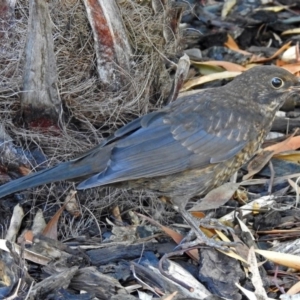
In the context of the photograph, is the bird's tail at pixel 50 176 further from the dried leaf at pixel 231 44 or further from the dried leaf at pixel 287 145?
the dried leaf at pixel 231 44

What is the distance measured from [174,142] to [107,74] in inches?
32.2

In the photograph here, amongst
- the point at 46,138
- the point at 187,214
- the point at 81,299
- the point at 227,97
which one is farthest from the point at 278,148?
the point at 81,299

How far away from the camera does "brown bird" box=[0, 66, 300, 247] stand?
4.54m

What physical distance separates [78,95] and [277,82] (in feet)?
4.08

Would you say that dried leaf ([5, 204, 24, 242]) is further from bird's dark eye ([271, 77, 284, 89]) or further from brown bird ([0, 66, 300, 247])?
bird's dark eye ([271, 77, 284, 89])

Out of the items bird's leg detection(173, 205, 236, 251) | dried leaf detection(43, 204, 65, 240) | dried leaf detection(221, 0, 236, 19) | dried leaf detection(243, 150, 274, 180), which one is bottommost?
dried leaf detection(243, 150, 274, 180)

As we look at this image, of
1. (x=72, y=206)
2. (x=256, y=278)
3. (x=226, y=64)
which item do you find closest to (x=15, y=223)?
(x=72, y=206)

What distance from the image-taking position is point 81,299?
414cm

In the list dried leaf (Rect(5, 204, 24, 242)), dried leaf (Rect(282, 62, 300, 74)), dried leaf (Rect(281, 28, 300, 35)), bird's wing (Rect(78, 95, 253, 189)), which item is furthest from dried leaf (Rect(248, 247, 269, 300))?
dried leaf (Rect(281, 28, 300, 35))

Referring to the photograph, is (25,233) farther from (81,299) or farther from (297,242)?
(297,242)

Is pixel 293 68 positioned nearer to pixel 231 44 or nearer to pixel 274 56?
pixel 274 56

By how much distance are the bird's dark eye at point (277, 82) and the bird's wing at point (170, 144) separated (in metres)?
0.40

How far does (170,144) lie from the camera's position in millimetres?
4699

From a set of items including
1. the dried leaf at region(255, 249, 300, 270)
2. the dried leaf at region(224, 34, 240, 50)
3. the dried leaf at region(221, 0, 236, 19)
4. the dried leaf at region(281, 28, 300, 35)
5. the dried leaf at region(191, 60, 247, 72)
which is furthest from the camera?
the dried leaf at region(221, 0, 236, 19)
